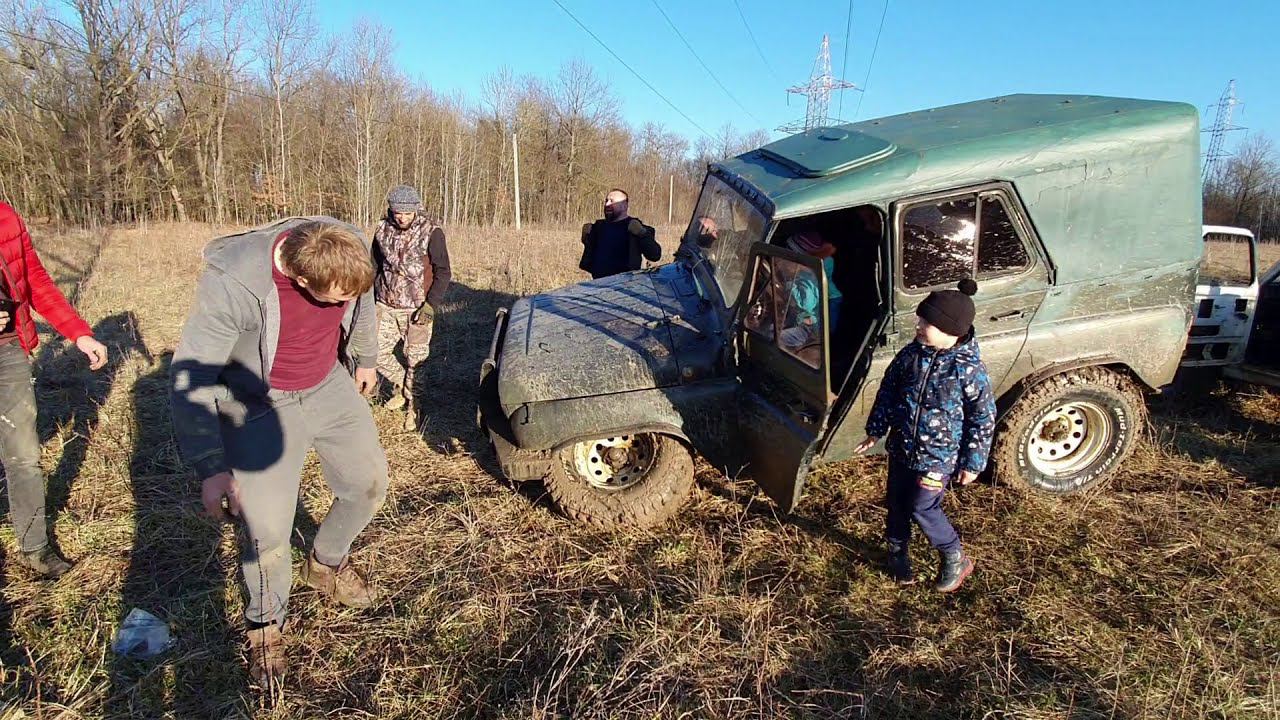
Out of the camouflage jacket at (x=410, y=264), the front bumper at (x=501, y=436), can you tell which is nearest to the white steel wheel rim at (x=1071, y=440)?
the front bumper at (x=501, y=436)

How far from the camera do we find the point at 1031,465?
366cm

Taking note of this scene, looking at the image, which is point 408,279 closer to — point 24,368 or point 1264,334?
point 24,368

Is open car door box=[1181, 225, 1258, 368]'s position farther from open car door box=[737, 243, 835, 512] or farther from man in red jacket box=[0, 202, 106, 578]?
man in red jacket box=[0, 202, 106, 578]

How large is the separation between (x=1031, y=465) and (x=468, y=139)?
2599cm

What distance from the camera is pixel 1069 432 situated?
372cm

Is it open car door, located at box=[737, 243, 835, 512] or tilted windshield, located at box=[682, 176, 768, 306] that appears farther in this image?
tilted windshield, located at box=[682, 176, 768, 306]

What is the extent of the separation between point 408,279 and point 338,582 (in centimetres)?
267

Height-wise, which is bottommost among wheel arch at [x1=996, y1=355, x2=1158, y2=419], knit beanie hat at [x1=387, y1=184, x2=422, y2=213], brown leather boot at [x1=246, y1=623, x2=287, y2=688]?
brown leather boot at [x1=246, y1=623, x2=287, y2=688]

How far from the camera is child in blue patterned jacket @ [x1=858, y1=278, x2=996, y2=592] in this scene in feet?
8.74

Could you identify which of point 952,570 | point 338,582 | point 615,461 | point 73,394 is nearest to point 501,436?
point 615,461

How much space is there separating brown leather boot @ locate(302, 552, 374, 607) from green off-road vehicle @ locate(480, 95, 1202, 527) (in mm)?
891

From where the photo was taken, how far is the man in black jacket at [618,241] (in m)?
6.04

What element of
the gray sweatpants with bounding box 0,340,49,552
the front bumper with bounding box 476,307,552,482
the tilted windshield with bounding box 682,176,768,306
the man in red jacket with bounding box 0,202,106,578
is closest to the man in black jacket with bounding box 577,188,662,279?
the tilted windshield with bounding box 682,176,768,306

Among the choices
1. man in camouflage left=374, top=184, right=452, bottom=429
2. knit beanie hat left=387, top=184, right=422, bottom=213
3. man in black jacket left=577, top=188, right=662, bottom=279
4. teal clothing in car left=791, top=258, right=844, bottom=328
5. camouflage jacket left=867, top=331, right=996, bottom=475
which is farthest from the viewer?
man in black jacket left=577, top=188, right=662, bottom=279
